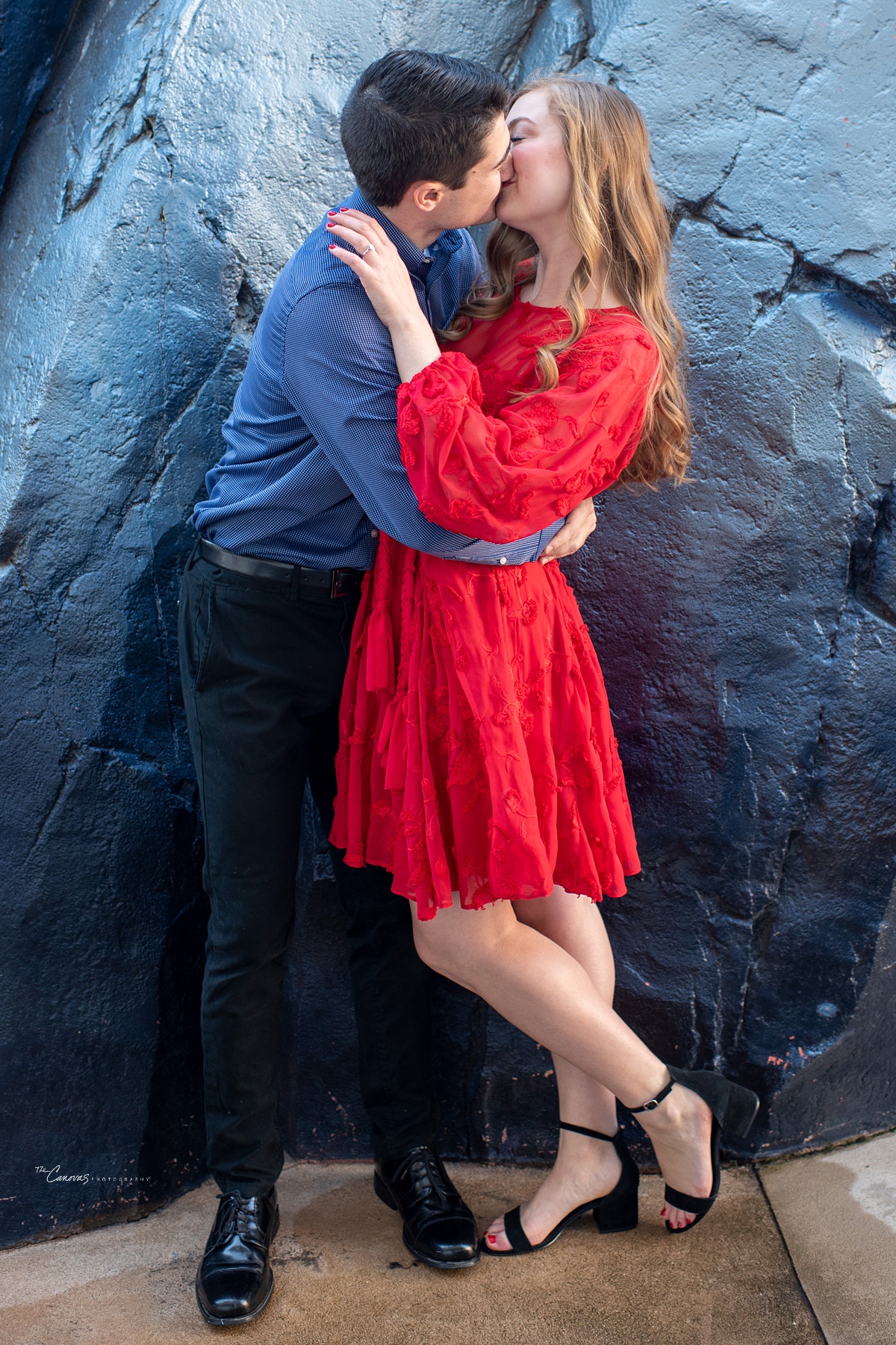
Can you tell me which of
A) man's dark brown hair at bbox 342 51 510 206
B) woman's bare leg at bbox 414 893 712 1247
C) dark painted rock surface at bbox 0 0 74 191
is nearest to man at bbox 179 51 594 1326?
man's dark brown hair at bbox 342 51 510 206

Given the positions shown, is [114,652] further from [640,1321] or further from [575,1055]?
[640,1321]

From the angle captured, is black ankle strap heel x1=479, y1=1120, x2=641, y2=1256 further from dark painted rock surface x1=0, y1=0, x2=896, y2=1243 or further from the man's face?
the man's face

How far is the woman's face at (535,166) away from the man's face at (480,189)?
0.15ft

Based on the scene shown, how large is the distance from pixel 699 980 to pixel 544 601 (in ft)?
3.19

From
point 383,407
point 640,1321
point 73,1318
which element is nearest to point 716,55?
point 383,407

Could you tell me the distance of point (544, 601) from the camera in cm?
171

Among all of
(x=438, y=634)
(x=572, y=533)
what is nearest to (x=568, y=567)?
(x=572, y=533)

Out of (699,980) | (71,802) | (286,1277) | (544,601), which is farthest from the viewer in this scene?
(699,980)

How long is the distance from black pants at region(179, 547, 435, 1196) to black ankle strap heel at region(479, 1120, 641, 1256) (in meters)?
0.25

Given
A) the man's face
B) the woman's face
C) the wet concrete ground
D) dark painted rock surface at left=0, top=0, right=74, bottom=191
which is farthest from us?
dark painted rock surface at left=0, top=0, right=74, bottom=191

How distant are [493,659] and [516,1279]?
1.15 m

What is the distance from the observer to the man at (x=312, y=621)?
149cm

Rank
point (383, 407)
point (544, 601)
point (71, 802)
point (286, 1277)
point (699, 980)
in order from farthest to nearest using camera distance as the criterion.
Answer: point (699, 980) → point (71, 802) → point (286, 1277) → point (544, 601) → point (383, 407)

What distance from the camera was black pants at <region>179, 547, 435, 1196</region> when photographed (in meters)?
1.73
